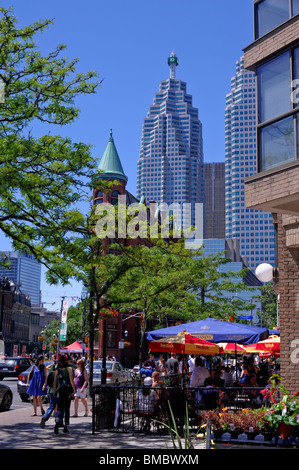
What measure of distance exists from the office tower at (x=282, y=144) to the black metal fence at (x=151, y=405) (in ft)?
6.58

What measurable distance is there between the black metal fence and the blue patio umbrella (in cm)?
186

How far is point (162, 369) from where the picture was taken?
2081 cm

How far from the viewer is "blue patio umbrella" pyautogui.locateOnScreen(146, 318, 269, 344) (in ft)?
48.9

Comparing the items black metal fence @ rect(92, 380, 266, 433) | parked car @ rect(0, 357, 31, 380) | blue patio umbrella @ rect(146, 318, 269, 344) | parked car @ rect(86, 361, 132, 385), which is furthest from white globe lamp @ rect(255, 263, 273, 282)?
parked car @ rect(0, 357, 31, 380)

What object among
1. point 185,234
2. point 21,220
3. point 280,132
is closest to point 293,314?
point 280,132

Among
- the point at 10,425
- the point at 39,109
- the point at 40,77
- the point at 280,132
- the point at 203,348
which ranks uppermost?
the point at 40,77

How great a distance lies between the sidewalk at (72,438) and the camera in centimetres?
1065

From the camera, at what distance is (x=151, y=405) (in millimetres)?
12844

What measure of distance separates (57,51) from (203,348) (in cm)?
933

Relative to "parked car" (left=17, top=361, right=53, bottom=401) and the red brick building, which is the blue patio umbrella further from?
the red brick building

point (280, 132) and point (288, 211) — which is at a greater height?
point (280, 132)

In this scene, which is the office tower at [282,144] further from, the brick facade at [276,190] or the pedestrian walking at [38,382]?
the pedestrian walking at [38,382]

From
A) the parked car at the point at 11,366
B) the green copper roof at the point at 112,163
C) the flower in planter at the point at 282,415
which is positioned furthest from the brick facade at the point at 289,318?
the green copper roof at the point at 112,163
